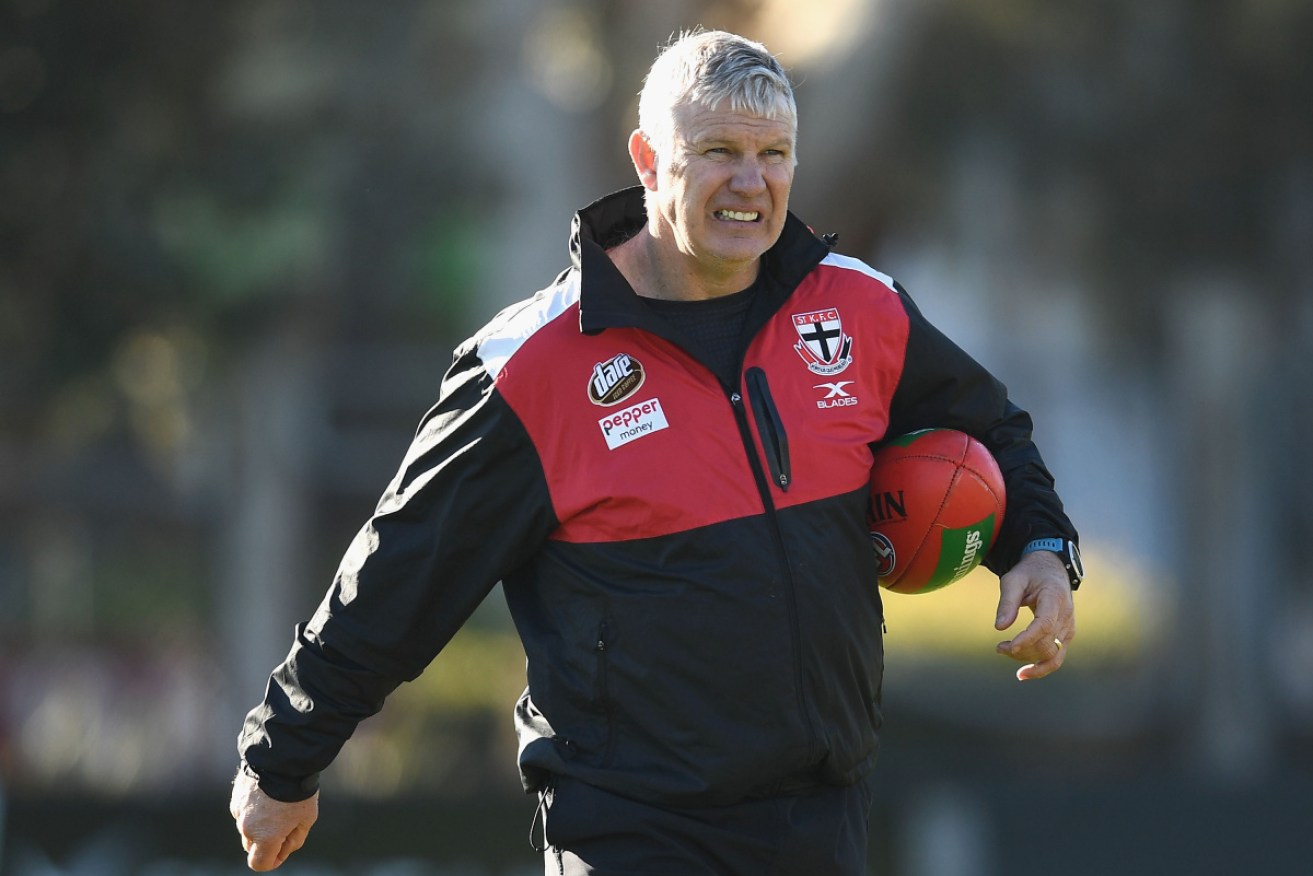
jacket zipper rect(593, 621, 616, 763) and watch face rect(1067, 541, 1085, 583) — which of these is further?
watch face rect(1067, 541, 1085, 583)

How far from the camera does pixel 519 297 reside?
53.5ft

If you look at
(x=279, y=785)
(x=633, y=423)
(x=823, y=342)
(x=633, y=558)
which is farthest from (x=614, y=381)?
(x=279, y=785)

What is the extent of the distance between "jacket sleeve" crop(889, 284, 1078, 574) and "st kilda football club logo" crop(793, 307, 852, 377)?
0.20 meters

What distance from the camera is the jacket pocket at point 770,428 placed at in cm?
384

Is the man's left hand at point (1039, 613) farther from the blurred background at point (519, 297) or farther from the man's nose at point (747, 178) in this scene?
the blurred background at point (519, 297)

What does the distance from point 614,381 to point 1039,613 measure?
3.45 feet

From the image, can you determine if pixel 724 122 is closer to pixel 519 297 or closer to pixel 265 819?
pixel 265 819

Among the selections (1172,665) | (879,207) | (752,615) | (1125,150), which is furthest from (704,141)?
(1172,665)

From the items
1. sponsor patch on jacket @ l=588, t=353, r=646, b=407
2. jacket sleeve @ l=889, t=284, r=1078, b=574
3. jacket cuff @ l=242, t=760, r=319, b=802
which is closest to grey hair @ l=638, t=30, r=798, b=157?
sponsor patch on jacket @ l=588, t=353, r=646, b=407

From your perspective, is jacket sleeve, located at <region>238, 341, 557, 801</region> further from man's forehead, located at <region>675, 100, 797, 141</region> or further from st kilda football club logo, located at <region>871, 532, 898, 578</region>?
st kilda football club logo, located at <region>871, 532, 898, 578</region>

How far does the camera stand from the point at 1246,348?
15852 millimetres

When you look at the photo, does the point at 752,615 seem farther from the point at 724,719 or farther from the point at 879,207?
the point at 879,207

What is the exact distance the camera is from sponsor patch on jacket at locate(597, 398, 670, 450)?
152 inches

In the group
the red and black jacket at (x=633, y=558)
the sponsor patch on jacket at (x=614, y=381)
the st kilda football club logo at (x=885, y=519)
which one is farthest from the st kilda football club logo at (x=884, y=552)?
the sponsor patch on jacket at (x=614, y=381)
